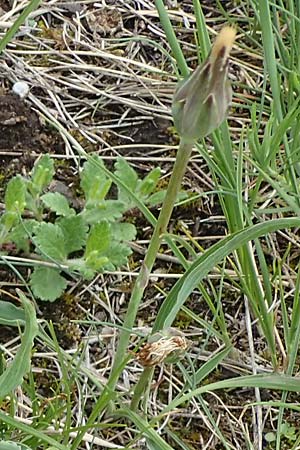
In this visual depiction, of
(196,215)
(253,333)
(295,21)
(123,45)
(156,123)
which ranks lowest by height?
(253,333)

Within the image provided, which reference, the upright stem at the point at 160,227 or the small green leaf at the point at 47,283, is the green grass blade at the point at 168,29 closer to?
the upright stem at the point at 160,227

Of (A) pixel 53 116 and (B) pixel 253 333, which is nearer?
(B) pixel 253 333

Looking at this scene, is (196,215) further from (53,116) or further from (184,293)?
(184,293)

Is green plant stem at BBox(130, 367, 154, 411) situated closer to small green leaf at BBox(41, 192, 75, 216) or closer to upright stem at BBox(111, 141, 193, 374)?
upright stem at BBox(111, 141, 193, 374)

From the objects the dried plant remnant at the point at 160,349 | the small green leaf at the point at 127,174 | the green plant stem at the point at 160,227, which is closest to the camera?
the green plant stem at the point at 160,227

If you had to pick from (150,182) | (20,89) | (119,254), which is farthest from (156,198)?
(20,89)

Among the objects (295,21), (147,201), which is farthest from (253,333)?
(295,21)

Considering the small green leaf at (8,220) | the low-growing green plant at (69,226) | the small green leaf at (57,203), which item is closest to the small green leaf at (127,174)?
the low-growing green plant at (69,226)
